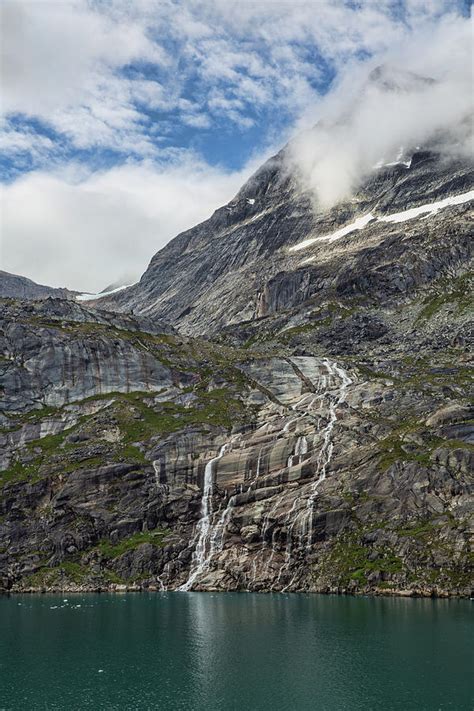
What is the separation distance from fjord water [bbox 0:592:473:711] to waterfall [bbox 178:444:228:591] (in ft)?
58.1

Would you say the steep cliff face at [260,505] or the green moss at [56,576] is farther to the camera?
the green moss at [56,576]

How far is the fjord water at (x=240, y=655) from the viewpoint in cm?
7356

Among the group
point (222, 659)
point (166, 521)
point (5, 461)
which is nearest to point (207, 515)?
point (166, 521)

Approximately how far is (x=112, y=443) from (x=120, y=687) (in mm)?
116122

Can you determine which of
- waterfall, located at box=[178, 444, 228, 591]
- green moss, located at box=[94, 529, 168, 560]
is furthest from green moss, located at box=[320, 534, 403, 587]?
green moss, located at box=[94, 529, 168, 560]

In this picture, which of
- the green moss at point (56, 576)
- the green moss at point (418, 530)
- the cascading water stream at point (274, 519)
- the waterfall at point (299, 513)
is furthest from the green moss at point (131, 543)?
the green moss at point (418, 530)

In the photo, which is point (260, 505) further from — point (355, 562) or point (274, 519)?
point (355, 562)

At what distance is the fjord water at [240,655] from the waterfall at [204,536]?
1772 cm

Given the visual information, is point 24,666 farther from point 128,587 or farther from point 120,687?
point 128,587

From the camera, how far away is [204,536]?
158500 millimetres

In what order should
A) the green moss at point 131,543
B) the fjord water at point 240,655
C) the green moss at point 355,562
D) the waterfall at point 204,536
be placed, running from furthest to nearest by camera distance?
the green moss at point 131,543, the waterfall at point 204,536, the green moss at point 355,562, the fjord water at point 240,655

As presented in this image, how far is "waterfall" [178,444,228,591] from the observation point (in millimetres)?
151525

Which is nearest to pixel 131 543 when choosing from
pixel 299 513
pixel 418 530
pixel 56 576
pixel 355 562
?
pixel 56 576

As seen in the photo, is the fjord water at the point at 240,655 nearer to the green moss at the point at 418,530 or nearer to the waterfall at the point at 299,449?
the green moss at the point at 418,530
